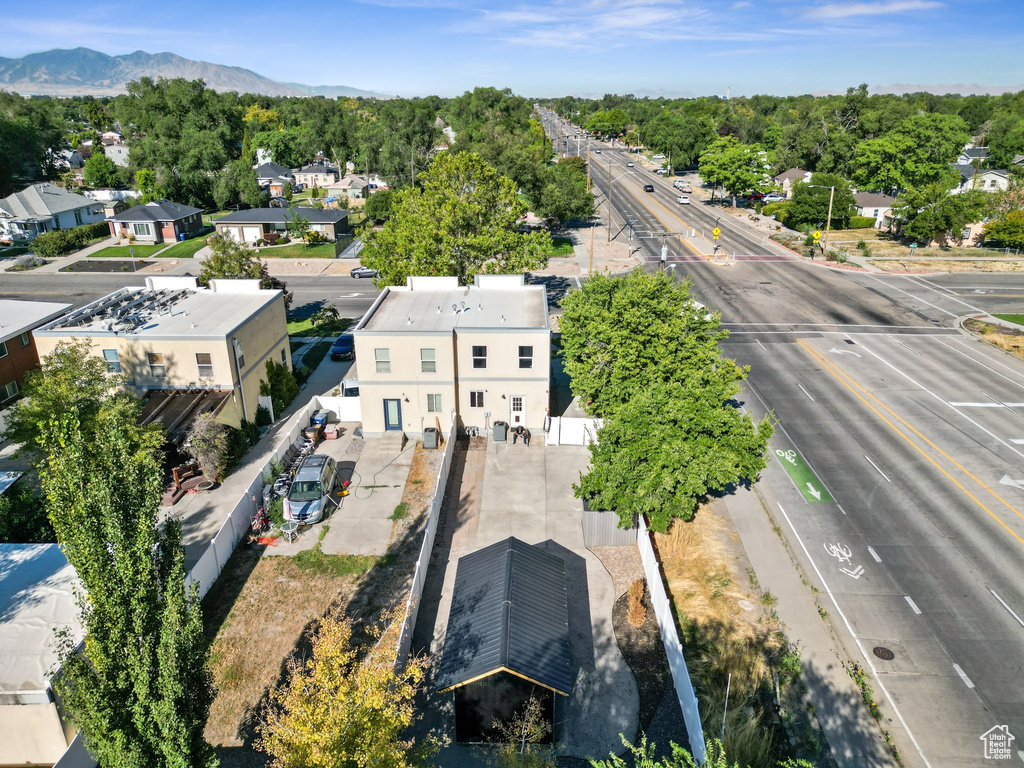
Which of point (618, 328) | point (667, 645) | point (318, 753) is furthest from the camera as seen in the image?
point (618, 328)

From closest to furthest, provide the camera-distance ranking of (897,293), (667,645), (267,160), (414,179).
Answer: (667,645), (897,293), (414,179), (267,160)

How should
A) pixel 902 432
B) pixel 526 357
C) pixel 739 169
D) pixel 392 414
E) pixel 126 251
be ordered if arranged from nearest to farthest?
1. pixel 526 357
2. pixel 392 414
3. pixel 902 432
4. pixel 126 251
5. pixel 739 169

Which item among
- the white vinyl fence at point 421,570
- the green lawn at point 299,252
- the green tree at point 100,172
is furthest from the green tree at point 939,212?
the green tree at point 100,172

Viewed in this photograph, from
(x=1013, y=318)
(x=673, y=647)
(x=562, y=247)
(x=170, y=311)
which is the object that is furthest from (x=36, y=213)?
(x=1013, y=318)

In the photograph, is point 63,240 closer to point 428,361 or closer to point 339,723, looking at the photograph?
point 428,361

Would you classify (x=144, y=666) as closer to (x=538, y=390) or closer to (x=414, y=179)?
(x=538, y=390)

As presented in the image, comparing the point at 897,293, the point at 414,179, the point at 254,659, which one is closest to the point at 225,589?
the point at 254,659

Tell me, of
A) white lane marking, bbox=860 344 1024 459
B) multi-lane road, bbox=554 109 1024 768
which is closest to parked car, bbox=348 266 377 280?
multi-lane road, bbox=554 109 1024 768
